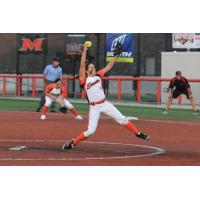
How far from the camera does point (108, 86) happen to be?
36.7 metres

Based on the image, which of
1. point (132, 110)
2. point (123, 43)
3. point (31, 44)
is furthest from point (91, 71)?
point (31, 44)

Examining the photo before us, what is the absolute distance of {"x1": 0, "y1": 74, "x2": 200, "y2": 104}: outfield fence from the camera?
33.2 meters

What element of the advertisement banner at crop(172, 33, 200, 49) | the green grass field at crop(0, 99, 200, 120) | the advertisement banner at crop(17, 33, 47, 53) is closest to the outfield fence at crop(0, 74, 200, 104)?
the advertisement banner at crop(17, 33, 47, 53)

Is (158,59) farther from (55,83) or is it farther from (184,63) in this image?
(55,83)

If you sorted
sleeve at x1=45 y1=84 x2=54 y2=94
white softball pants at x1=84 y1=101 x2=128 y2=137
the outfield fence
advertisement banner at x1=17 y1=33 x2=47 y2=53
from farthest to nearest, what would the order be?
advertisement banner at x1=17 y1=33 x2=47 y2=53, the outfield fence, sleeve at x1=45 y1=84 x2=54 y2=94, white softball pants at x1=84 y1=101 x2=128 y2=137

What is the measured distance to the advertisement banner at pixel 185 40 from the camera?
3428 centimetres

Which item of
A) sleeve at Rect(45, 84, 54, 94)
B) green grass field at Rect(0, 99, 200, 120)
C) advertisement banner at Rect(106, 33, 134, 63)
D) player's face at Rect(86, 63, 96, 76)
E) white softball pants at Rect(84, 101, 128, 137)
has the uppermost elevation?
advertisement banner at Rect(106, 33, 134, 63)

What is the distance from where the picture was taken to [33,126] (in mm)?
20922

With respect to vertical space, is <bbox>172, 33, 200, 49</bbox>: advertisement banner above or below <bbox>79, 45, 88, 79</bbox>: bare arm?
above

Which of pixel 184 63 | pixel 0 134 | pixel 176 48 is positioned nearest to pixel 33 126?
pixel 0 134

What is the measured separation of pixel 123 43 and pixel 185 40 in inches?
132

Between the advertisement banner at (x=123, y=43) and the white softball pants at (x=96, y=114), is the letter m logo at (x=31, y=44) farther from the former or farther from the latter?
the white softball pants at (x=96, y=114)

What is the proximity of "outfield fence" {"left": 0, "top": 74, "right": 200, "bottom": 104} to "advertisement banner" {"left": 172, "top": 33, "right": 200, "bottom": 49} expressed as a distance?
2340 millimetres

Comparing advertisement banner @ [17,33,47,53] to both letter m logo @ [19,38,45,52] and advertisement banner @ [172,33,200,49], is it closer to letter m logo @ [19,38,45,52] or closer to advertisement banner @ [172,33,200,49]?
letter m logo @ [19,38,45,52]
